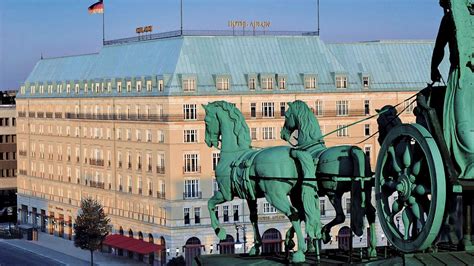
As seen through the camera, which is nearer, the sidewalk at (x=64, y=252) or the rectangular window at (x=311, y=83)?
the sidewalk at (x=64, y=252)

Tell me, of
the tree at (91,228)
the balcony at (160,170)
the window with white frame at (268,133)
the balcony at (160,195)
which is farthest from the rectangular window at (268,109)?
the tree at (91,228)

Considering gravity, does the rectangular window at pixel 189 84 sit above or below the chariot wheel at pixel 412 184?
above

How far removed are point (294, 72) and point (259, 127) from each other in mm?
5824

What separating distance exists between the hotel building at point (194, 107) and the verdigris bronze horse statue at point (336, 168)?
72.9 m

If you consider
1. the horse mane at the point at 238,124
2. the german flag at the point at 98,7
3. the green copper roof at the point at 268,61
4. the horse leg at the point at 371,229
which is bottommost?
the horse leg at the point at 371,229

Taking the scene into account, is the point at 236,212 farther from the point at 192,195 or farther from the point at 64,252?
the point at 64,252

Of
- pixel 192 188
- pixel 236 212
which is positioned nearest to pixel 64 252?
pixel 192 188

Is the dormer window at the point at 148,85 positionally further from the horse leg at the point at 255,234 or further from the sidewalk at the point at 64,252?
the horse leg at the point at 255,234

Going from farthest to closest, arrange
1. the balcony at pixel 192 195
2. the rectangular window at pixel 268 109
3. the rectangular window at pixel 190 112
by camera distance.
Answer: the rectangular window at pixel 268 109 → the rectangular window at pixel 190 112 → the balcony at pixel 192 195

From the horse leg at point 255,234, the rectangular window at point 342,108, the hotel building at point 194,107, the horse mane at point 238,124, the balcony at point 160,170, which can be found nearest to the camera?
the horse leg at point 255,234

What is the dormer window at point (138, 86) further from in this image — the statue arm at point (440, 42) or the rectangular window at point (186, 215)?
the statue arm at point (440, 42)

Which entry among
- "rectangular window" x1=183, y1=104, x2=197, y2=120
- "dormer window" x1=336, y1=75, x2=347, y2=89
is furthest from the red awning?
"dormer window" x1=336, y1=75, x2=347, y2=89

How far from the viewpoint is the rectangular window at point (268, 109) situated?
12912 cm

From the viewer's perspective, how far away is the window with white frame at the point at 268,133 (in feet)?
423
